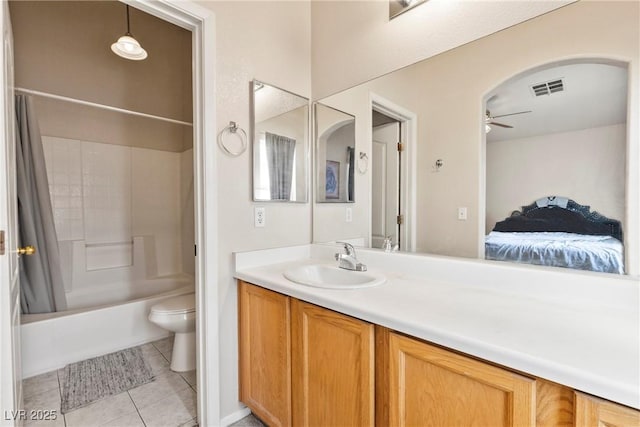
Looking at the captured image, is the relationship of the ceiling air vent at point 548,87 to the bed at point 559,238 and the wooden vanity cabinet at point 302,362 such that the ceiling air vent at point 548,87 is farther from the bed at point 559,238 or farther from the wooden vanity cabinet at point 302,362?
the wooden vanity cabinet at point 302,362

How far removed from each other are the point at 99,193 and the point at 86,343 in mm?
1402

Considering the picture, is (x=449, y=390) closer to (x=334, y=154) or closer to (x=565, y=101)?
(x=565, y=101)

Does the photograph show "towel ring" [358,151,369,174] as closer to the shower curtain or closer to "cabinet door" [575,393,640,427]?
"cabinet door" [575,393,640,427]

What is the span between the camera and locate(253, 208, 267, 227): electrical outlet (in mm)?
1621

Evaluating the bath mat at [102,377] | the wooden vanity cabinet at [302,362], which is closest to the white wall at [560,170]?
the wooden vanity cabinet at [302,362]

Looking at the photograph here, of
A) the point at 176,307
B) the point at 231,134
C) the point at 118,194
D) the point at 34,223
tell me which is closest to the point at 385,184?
the point at 231,134

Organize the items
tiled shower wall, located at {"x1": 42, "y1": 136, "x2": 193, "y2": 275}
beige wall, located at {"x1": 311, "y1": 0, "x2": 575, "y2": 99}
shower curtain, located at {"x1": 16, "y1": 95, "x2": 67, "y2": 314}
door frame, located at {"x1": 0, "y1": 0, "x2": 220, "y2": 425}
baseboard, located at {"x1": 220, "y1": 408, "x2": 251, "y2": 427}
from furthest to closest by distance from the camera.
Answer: tiled shower wall, located at {"x1": 42, "y1": 136, "x2": 193, "y2": 275} < shower curtain, located at {"x1": 16, "y1": 95, "x2": 67, "y2": 314} < baseboard, located at {"x1": 220, "y1": 408, "x2": 251, "y2": 427} < door frame, located at {"x1": 0, "y1": 0, "x2": 220, "y2": 425} < beige wall, located at {"x1": 311, "y1": 0, "x2": 575, "y2": 99}

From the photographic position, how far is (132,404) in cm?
167

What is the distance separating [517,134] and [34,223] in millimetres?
3009

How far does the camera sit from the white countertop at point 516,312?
622mm

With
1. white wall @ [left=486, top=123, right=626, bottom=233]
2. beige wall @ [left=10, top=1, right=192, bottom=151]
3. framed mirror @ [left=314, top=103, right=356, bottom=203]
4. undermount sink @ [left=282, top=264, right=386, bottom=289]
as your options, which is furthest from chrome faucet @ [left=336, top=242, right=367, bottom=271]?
beige wall @ [left=10, top=1, right=192, bottom=151]

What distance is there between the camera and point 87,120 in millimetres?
2730

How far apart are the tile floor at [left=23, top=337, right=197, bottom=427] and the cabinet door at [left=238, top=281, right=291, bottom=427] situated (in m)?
0.41

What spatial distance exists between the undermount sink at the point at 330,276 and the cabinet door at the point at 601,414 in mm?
703
